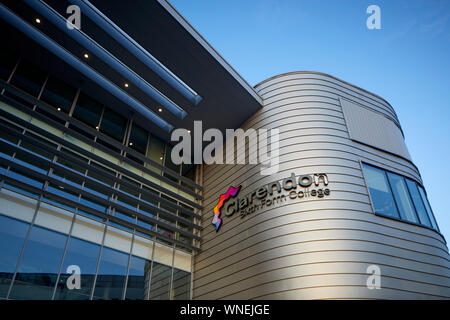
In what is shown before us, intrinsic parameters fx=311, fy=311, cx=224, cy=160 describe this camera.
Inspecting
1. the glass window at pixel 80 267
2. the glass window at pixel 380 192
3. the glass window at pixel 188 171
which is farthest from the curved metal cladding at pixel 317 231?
the glass window at pixel 80 267

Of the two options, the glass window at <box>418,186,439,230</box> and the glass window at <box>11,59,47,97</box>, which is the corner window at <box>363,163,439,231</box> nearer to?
the glass window at <box>418,186,439,230</box>

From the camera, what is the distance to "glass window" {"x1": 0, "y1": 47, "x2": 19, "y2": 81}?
35.1 feet

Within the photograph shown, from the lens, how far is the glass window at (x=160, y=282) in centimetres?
1105

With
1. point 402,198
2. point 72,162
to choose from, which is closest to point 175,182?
point 72,162

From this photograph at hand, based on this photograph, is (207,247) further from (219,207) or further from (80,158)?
(80,158)

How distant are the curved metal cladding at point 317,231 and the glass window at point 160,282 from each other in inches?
44.6

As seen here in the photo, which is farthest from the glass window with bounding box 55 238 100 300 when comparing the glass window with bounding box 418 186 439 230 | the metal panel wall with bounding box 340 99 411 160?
the glass window with bounding box 418 186 439 230

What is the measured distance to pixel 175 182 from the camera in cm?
1347

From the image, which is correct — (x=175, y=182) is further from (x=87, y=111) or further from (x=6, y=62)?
(x=6, y=62)

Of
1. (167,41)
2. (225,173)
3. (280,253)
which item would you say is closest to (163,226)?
(225,173)

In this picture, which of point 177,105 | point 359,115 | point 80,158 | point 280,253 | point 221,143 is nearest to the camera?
point 280,253

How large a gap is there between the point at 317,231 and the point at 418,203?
15.0ft

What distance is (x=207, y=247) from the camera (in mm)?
12312
